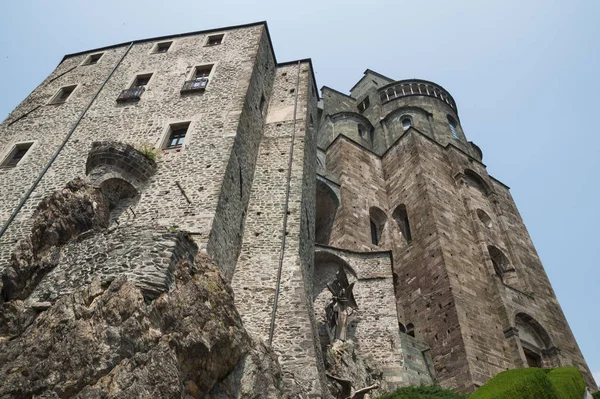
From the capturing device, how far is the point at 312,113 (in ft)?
64.2

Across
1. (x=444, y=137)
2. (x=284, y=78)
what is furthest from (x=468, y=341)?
(x=444, y=137)

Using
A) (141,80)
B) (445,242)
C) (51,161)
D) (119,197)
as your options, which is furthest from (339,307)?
(141,80)

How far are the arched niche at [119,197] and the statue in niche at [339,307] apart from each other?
690cm

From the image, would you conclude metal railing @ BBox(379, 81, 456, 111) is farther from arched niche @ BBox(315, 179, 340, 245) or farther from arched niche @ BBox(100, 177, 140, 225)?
arched niche @ BBox(100, 177, 140, 225)

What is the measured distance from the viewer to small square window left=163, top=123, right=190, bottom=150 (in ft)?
46.3

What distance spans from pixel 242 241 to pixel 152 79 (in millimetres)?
7411

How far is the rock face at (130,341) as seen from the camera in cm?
666

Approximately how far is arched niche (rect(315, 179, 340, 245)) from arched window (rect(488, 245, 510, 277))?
24.9 ft

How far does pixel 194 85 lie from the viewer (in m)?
16.1

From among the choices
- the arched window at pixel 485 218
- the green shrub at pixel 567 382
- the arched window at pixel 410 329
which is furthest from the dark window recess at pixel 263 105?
the arched window at pixel 485 218

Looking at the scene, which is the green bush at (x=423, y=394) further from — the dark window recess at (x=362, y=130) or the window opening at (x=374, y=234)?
the dark window recess at (x=362, y=130)

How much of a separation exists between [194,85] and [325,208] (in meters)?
9.37

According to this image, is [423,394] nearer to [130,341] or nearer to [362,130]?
[130,341]

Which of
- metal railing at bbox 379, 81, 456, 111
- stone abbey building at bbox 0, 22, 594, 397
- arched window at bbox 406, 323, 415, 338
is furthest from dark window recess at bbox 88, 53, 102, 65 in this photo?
metal railing at bbox 379, 81, 456, 111
